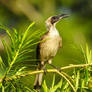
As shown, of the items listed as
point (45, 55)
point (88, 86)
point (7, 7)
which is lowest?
point (88, 86)

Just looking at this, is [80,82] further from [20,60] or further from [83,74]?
[20,60]

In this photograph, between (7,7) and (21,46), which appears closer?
(21,46)

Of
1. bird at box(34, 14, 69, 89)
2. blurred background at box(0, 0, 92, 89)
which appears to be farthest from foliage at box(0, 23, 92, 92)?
blurred background at box(0, 0, 92, 89)

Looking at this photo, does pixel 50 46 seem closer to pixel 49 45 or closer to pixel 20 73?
pixel 49 45

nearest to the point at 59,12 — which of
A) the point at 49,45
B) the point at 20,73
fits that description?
the point at 49,45

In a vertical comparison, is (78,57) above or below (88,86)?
above

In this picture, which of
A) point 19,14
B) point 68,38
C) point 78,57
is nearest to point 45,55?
point 78,57

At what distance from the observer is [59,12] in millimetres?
6574

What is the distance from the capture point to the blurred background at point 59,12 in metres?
5.81

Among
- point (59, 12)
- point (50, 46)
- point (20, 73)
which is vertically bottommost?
point (20, 73)

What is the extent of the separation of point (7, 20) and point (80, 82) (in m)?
5.03

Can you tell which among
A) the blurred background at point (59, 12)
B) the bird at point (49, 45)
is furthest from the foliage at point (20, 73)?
the blurred background at point (59, 12)

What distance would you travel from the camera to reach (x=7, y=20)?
23.3 ft

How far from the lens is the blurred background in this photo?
581 centimetres
